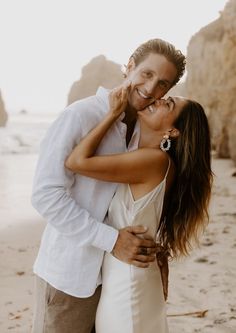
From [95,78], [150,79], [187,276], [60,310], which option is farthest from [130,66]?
[95,78]

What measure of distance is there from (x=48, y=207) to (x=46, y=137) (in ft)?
0.89

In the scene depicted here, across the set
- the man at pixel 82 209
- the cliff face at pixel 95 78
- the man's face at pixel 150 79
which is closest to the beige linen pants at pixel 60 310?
the man at pixel 82 209

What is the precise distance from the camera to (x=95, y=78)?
53938 mm

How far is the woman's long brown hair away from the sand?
5.46ft

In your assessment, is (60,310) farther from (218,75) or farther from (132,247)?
(218,75)

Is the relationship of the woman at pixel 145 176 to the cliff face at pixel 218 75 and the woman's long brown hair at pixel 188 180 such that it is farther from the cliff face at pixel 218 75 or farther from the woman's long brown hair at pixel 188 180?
the cliff face at pixel 218 75

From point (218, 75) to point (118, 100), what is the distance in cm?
1245

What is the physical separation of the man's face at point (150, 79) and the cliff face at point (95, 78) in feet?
169

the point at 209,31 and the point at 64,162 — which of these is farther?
the point at 209,31

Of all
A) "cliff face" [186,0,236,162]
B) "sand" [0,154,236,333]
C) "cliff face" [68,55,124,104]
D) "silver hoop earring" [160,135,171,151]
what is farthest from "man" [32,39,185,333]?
"cliff face" [68,55,124,104]

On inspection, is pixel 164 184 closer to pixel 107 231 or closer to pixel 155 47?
pixel 107 231

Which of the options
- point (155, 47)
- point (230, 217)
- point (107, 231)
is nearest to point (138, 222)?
point (107, 231)

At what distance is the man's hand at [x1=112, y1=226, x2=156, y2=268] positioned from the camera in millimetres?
2094

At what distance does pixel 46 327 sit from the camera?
7.11 feet
